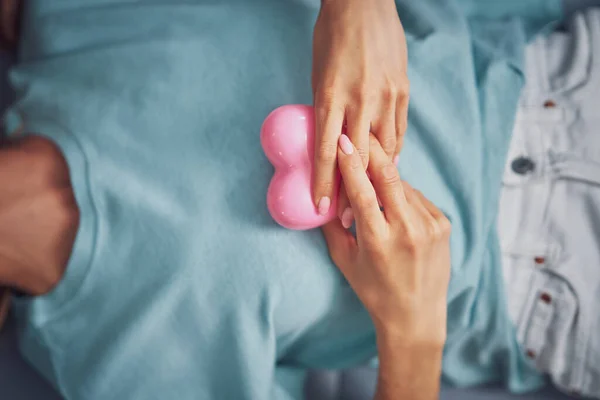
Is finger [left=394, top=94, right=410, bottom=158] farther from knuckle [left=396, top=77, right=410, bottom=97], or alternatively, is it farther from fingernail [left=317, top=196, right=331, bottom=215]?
fingernail [left=317, top=196, right=331, bottom=215]

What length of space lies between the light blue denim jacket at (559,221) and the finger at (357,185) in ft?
1.06

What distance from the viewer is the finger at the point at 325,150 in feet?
1.87

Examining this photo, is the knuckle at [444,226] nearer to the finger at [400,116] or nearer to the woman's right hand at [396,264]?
the woman's right hand at [396,264]

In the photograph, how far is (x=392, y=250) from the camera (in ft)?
2.01

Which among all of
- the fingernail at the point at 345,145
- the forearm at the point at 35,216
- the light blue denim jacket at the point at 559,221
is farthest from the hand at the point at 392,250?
the forearm at the point at 35,216

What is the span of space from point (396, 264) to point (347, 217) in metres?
0.09

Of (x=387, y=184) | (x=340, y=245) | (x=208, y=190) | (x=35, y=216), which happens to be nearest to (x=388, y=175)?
(x=387, y=184)

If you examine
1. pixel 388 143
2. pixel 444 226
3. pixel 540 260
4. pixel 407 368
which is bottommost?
pixel 407 368

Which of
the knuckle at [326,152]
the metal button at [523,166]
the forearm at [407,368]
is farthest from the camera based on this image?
the metal button at [523,166]

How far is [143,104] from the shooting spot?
0.69 meters

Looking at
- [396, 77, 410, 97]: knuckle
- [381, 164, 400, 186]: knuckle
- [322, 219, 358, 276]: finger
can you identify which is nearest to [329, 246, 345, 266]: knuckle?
[322, 219, 358, 276]: finger

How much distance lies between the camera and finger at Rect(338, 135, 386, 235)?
1.87ft

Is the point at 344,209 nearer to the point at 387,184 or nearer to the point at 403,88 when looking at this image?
the point at 387,184

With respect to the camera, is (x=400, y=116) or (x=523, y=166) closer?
(x=400, y=116)
